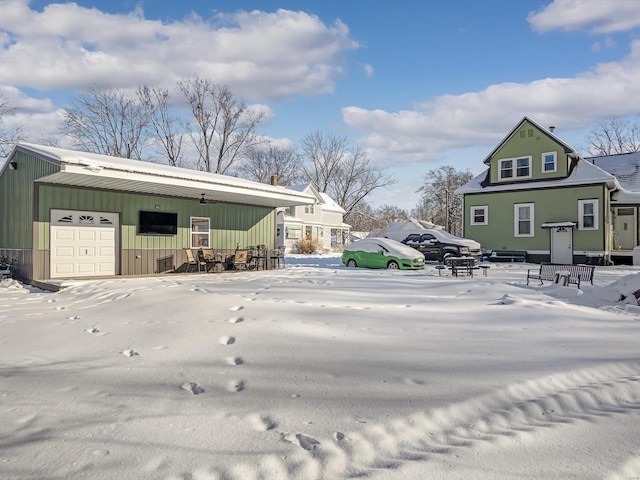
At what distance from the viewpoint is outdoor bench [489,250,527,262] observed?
22609mm

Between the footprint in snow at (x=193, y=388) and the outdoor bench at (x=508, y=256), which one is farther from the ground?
the outdoor bench at (x=508, y=256)

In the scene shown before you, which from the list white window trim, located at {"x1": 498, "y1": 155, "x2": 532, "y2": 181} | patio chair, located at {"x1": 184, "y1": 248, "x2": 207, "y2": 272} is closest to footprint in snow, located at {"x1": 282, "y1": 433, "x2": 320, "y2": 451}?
patio chair, located at {"x1": 184, "y1": 248, "x2": 207, "y2": 272}

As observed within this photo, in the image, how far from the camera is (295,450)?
2.74 meters

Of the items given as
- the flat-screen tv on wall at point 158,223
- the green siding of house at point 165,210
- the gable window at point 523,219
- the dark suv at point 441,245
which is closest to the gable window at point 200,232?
the green siding of house at point 165,210

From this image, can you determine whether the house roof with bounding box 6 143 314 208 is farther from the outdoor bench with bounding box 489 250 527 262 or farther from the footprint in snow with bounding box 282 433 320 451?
the outdoor bench with bounding box 489 250 527 262

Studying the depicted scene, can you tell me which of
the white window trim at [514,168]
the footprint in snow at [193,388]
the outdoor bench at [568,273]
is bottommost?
the footprint in snow at [193,388]

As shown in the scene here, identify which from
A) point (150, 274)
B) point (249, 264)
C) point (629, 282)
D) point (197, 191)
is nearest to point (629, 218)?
point (629, 282)

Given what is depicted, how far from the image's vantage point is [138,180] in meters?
11.7

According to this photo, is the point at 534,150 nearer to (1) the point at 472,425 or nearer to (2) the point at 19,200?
(1) the point at 472,425

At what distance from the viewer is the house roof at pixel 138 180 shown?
1042 centimetres

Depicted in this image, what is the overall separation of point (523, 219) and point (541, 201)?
128 centimetres

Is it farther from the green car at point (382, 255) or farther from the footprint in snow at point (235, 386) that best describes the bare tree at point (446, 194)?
the footprint in snow at point (235, 386)

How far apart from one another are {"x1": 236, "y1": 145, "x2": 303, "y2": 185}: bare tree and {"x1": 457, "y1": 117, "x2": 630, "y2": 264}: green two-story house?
34697 millimetres

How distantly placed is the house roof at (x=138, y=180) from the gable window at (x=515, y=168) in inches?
520
